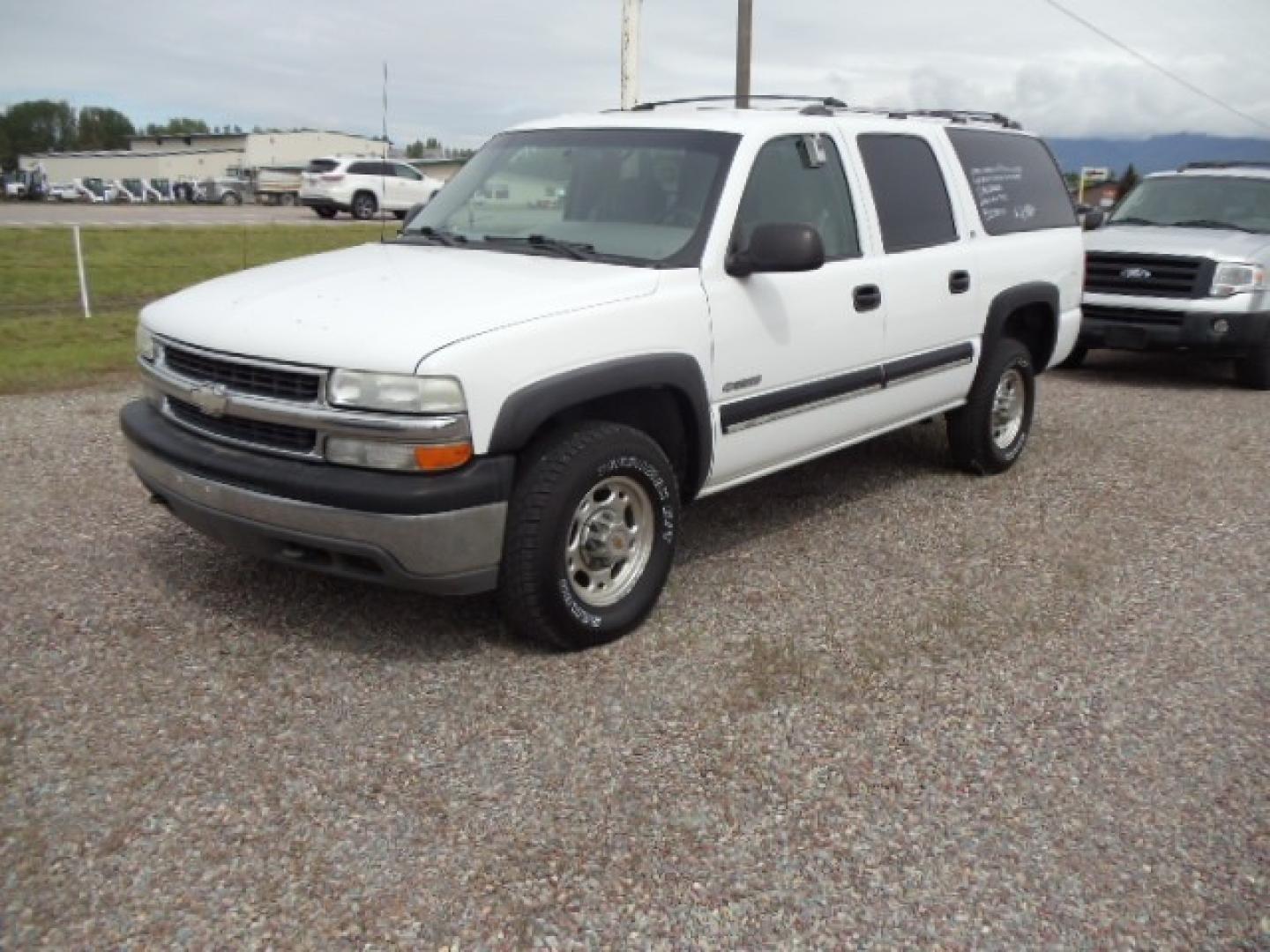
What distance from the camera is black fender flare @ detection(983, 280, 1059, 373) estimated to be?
6109 millimetres

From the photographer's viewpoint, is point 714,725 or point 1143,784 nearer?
point 1143,784

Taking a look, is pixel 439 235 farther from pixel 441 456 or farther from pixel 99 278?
pixel 99 278

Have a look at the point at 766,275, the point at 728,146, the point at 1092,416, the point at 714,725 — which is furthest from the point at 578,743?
the point at 1092,416

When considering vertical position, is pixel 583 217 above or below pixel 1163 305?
above

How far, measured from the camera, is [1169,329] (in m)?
9.71

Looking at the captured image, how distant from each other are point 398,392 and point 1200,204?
32.9 feet

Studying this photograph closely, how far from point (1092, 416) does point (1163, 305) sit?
196 centimetres

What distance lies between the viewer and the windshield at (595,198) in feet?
14.7

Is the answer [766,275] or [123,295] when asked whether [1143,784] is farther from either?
[123,295]

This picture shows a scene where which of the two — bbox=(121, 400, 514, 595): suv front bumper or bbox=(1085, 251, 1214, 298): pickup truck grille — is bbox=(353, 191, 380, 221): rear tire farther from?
bbox=(121, 400, 514, 595): suv front bumper

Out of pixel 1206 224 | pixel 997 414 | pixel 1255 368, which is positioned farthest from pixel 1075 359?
pixel 997 414

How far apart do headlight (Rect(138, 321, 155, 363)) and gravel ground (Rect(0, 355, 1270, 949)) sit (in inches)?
37.1

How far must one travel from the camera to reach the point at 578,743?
346 centimetres

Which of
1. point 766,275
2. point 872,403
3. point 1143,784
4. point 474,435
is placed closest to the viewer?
point 1143,784
